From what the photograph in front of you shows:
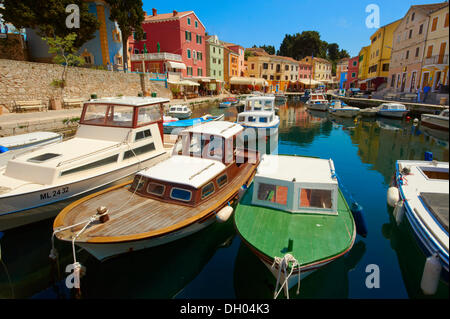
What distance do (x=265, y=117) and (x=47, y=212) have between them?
14.2 metres

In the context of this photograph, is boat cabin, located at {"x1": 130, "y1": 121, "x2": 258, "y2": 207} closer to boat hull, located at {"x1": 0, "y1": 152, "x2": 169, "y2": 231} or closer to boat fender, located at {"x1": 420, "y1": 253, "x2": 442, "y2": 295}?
boat hull, located at {"x1": 0, "y1": 152, "x2": 169, "y2": 231}

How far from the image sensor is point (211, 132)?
9531 mm

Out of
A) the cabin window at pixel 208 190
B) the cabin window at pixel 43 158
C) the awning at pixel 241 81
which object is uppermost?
the awning at pixel 241 81

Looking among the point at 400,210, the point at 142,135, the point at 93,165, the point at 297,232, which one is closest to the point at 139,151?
the point at 142,135

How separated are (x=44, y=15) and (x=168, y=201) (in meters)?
29.3

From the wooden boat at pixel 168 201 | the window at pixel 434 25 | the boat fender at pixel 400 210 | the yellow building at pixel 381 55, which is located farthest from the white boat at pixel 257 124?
the yellow building at pixel 381 55

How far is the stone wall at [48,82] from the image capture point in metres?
20.7

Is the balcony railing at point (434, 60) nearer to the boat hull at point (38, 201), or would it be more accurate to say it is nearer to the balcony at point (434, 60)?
the balcony at point (434, 60)

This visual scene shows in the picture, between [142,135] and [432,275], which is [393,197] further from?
[142,135]

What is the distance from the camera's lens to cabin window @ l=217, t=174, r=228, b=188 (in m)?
8.29

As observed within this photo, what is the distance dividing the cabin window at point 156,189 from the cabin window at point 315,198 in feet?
12.6
